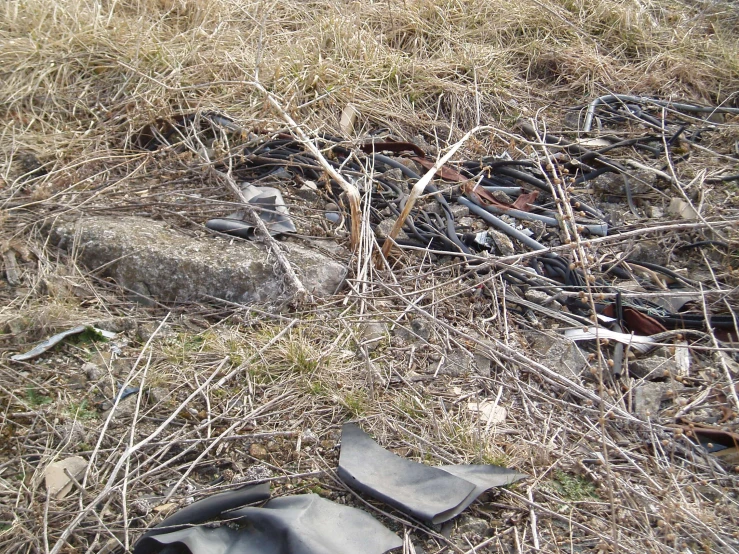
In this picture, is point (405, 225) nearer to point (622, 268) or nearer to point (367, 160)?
point (367, 160)

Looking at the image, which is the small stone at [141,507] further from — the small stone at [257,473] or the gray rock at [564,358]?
the gray rock at [564,358]

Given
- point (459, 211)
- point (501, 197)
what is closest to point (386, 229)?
point (459, 211)

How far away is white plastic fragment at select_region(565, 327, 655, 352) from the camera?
2576 mm

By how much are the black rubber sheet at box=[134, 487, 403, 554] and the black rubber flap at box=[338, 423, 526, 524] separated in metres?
0.09

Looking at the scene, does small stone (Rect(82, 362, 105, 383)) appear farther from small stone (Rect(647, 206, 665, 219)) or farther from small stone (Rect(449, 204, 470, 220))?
small stone (Rect(647, 206, 665, 219))

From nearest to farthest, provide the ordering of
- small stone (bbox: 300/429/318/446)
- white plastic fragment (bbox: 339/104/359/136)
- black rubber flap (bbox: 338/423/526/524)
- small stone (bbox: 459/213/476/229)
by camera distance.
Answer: black rubber flap (bbox: 338/423/526/524)
small stone (bbox: 300/429/318/446)
small stone (bbox: 459/213/476/229)
white plastic fragment (bbox: 339/104/359/136)

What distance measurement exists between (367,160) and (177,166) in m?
0.95

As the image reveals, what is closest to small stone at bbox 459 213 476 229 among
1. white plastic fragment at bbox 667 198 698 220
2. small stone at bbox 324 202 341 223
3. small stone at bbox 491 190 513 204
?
small stone at bbox 491 190 513 204

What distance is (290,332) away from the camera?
2.45 meters

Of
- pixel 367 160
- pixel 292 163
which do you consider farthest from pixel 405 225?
pixel 292 163

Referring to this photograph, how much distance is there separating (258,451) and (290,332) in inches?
20.5

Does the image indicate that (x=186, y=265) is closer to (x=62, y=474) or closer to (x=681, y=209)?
(x=62, y=474)

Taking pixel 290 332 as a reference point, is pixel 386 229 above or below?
above

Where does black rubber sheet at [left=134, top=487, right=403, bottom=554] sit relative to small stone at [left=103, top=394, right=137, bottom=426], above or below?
above
